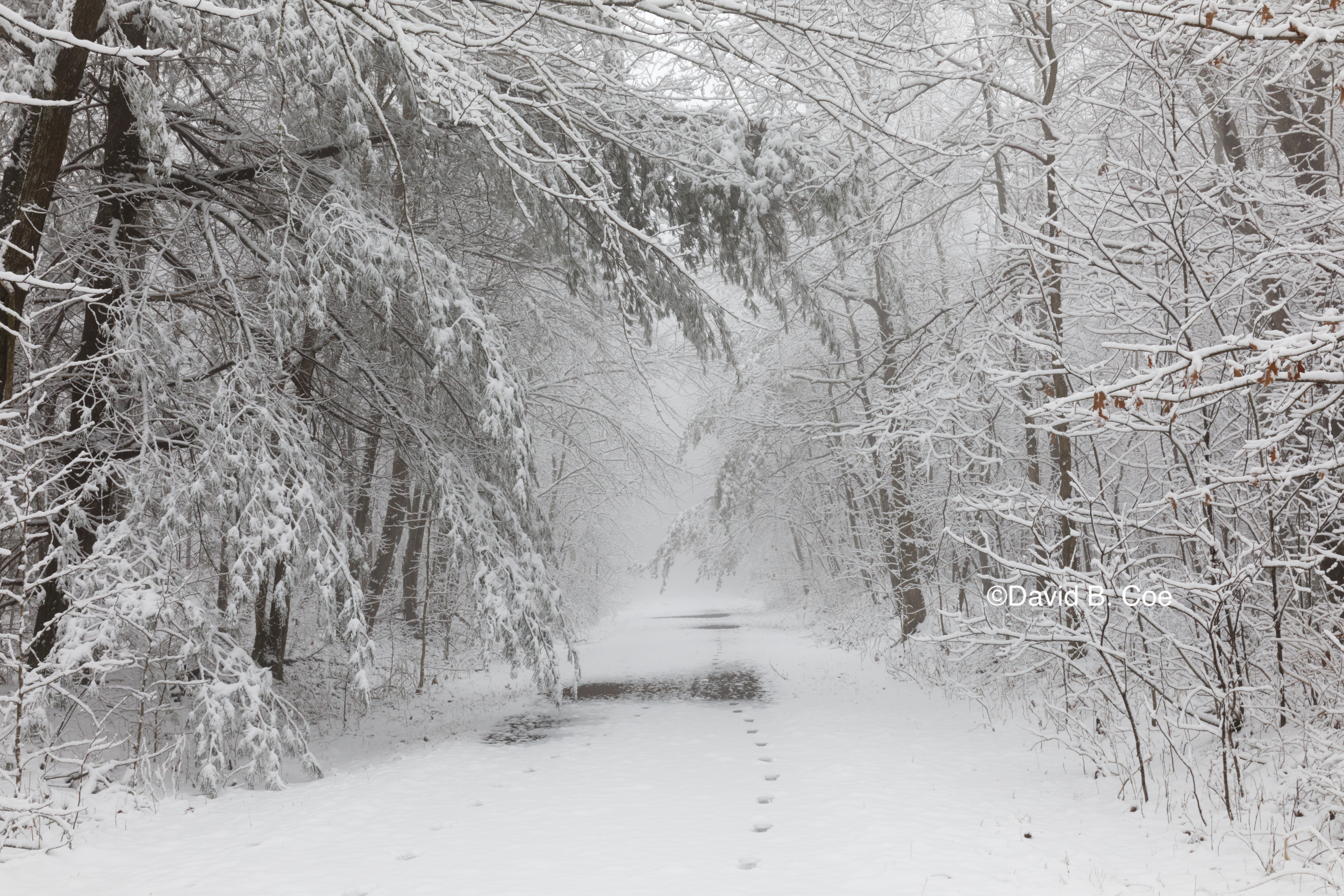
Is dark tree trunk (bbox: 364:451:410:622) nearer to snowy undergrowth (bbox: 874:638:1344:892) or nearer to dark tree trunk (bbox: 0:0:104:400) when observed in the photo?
dark tree trunk (bbox: 0:0:104:400)

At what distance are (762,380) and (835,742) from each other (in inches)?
399

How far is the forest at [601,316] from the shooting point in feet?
13.8

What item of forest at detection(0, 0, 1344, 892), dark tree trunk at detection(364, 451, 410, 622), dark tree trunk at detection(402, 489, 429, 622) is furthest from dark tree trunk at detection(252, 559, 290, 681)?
dark tree trunk at detection(402, 489, 429, 622)

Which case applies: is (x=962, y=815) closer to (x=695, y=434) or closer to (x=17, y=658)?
(x=17, y=658)

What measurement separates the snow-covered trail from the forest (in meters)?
0.42

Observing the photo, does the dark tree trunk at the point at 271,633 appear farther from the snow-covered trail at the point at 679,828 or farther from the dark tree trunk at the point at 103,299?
the snow-covered trail at the point at 679,828

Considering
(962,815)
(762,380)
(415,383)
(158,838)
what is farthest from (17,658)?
(762,380)

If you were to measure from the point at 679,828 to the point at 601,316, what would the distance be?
6167mm

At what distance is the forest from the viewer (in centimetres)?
421

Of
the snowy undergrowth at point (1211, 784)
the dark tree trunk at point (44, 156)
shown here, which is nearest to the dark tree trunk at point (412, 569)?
the dark tree trunk at point (44, 156)

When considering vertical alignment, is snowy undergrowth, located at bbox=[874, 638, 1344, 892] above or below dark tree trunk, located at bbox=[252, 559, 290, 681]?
below

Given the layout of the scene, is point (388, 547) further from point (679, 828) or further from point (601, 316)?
point (679, 828)

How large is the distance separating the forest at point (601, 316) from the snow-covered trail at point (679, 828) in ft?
1.37

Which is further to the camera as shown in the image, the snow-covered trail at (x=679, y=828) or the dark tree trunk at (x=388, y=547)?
the dark tree trunk at (x=388, y=547)
